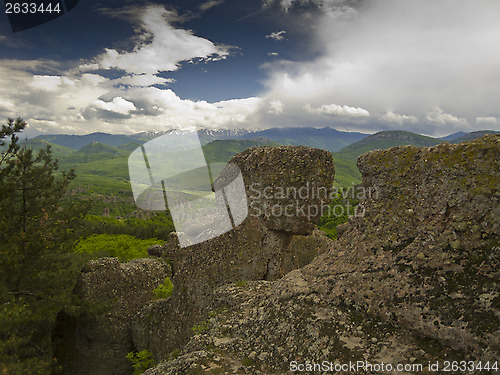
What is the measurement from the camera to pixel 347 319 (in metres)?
7.62

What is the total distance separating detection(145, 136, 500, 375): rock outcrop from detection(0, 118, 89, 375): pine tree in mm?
14383

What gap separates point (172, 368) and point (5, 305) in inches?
586

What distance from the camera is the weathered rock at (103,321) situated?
917 inches

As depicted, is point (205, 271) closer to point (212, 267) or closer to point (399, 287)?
point (212, 267)

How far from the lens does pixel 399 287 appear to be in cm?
716

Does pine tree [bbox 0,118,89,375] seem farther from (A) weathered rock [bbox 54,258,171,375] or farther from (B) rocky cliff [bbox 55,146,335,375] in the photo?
(B) rocky cliff [bbox 55,146,335,375]

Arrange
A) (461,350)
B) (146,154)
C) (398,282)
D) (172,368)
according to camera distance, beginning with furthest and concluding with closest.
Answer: (146,154) → (172,368) → (398,282) → (461,350)

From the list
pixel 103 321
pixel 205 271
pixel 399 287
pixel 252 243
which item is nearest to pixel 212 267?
pixel 205 271

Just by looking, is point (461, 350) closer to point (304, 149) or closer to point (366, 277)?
point (366, 277)

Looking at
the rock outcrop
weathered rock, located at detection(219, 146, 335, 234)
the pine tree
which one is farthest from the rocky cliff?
the rock outcrop

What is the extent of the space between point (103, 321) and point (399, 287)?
2412 cm

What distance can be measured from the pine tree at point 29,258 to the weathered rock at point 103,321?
203cm

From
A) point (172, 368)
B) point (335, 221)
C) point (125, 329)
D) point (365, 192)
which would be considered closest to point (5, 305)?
point (125, 329)

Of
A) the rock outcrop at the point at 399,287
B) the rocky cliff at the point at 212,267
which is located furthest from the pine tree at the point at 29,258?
the rock outcrop at the point at 399,287
